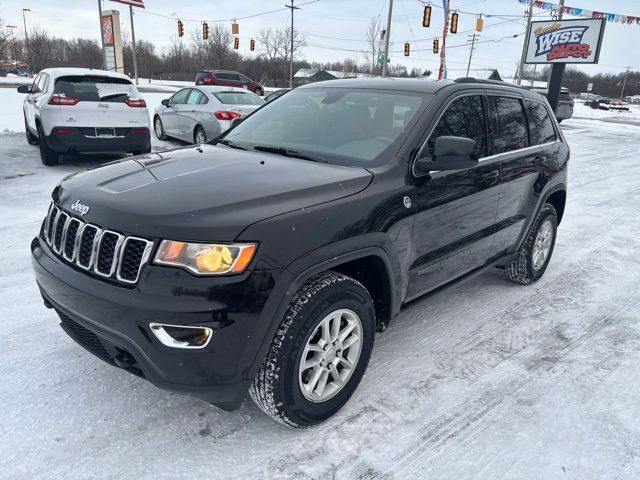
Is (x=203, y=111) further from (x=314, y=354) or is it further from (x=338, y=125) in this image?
(x=314, y=354)

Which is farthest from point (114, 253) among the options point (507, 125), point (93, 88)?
Result: point (93, 88)

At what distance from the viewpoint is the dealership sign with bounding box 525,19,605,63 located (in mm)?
19812

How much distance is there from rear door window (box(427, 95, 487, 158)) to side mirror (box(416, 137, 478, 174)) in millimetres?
151

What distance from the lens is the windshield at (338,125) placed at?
10.2ft

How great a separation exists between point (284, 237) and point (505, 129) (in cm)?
247

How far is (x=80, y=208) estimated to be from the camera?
2.47 metres

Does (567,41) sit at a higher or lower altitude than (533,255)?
higher

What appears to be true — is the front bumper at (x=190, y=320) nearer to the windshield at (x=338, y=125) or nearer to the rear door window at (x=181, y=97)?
the windshield at (x=338, y=125)

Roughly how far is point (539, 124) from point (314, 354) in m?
3.21

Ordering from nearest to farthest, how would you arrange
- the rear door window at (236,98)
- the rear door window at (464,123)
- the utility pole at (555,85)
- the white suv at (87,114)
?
1. the rear door window at (464,123)
2. the white suv at (87,114)
3. the rear door window at (236,98)
4. the utility pole at (555,85)

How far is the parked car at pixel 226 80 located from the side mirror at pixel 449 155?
30.4m

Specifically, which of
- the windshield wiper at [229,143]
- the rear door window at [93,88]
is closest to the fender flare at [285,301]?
the windshield wiper at [229,143]

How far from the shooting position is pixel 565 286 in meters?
4.75

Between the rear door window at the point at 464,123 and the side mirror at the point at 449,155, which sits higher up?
the rear door window at the point at 464,123
